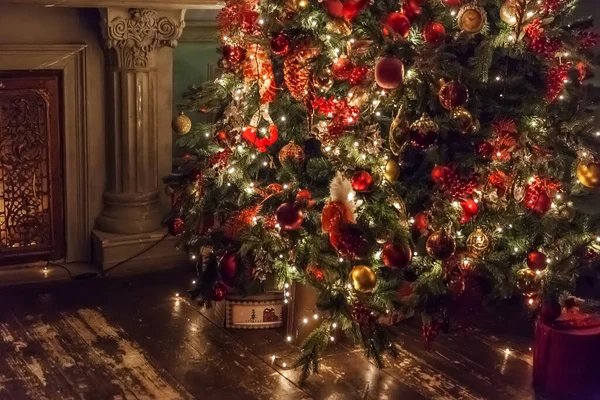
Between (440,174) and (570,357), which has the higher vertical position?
A: (440,174)

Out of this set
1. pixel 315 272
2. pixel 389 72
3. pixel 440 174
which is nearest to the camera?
pixel 389 72

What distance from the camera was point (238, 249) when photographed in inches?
139

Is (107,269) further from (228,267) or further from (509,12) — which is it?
(509,12)

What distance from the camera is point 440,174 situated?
308 centimetres

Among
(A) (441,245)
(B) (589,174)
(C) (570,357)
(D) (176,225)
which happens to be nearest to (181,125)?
(D) (176,225)

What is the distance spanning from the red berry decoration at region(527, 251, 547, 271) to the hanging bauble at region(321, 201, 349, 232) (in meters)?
0.78

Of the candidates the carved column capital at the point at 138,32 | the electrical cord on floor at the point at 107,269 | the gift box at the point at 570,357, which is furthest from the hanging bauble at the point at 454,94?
the electrical cord on floor at the point at 107,269

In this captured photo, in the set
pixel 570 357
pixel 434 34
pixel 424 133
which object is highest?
pixel 434 34

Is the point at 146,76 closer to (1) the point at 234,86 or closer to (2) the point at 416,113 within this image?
(1) the point at 234,86

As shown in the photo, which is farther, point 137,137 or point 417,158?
point 137,137

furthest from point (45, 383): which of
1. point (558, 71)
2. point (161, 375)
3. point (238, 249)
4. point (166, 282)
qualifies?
point (558, 71)

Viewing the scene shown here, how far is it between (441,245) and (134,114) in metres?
2.13

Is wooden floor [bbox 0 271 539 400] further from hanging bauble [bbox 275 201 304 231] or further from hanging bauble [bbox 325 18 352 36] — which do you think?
hanging bauble [bbox 325 18 352 36]

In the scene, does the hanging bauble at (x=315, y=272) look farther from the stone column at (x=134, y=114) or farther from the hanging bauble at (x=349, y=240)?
the stone column at (x=134, y=114)
